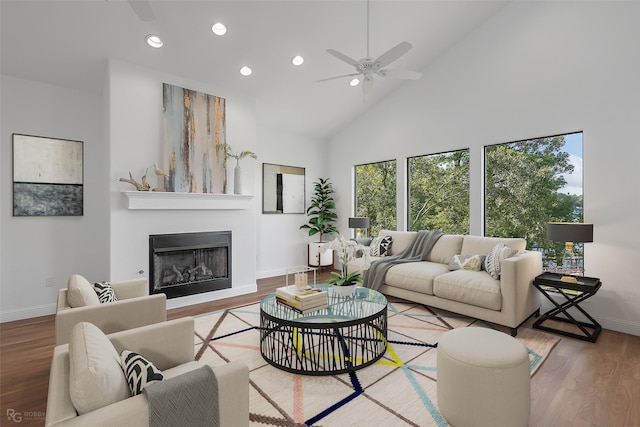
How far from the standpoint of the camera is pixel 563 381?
2391mm

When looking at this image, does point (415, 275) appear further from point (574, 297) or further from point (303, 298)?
point (303, 298)

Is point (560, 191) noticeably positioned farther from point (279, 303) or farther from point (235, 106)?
point (235, 106)

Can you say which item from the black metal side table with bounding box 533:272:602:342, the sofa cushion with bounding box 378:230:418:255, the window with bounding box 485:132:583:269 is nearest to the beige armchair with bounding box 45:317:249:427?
the black metal side table with bounding box 533:272:602:342

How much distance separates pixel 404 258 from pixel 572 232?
2.10 meters

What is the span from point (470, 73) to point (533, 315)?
3.45 m

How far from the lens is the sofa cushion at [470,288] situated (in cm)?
328

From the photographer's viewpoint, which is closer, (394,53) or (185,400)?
(185,400)

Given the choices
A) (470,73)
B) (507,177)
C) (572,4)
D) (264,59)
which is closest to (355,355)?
(507,177)

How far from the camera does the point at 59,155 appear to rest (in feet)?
13.2

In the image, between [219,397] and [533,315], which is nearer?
[219,397]

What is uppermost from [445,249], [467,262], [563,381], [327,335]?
[445,249]

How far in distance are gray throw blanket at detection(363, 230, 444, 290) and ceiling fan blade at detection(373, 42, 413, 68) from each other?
2.62 m

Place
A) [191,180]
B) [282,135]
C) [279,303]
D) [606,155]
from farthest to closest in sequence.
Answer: [282,135], [191,180], [606,155], [279,303]

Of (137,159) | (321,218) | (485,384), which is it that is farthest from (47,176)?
(485,384)
